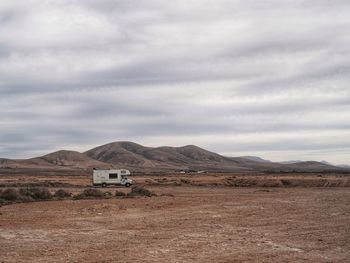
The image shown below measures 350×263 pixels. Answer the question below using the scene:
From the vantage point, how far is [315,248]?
1683 centimetres

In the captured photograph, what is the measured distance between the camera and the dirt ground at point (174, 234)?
15.5 m

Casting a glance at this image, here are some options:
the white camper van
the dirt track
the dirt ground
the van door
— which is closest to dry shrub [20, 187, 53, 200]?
the dirt ground

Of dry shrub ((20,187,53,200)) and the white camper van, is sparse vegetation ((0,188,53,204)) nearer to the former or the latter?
dry shrub ((20,187,53,200))

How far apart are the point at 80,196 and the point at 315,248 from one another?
2956cm

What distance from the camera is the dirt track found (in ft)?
51.0

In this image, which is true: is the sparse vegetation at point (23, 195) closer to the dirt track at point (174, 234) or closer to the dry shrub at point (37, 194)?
the dry shrub at point (37, 194)

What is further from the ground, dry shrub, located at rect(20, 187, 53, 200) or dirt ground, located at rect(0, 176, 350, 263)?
dry shrub, located at rect(20, 187, 53, 200)

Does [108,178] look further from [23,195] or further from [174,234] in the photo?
[174,234]

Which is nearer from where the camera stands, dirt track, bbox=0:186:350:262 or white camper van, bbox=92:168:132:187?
dirt track, bbox=0:186:350:262

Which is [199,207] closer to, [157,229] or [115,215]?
[115,215]

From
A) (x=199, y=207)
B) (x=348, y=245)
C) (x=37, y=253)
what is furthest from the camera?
(x=199, y=207)

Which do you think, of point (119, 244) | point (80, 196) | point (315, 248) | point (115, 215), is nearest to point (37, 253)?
point (119, 244)

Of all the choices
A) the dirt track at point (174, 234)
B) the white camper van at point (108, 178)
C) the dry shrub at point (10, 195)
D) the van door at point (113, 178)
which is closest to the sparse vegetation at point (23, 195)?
the dry shrub at point (10, 195)

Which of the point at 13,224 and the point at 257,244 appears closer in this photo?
the point at 257,244
